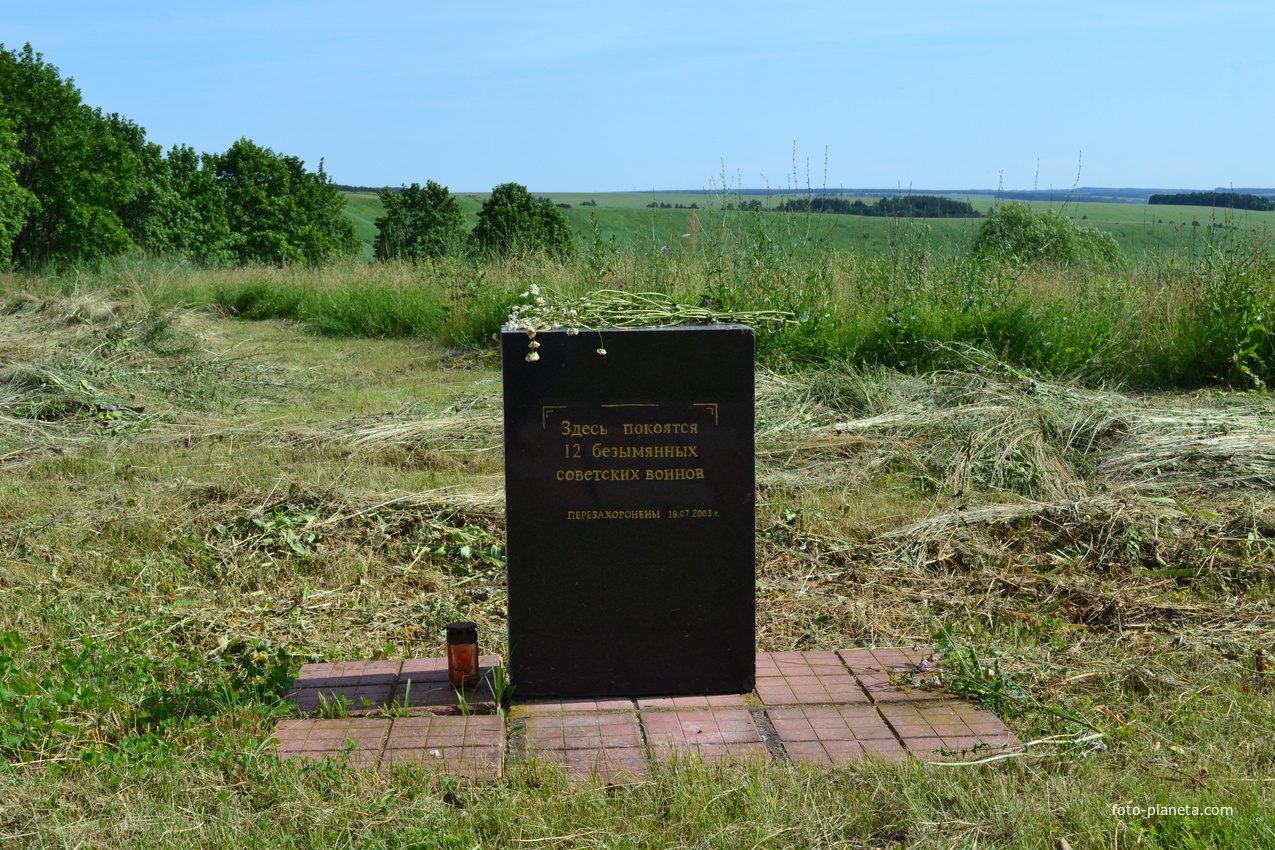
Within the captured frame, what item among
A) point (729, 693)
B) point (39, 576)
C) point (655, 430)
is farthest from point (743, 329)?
point (39, 576)

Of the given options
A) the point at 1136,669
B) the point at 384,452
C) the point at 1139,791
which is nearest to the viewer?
the point at 1139,791

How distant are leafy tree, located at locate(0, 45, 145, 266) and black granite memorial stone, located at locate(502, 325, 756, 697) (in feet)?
105

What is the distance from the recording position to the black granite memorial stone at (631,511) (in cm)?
319

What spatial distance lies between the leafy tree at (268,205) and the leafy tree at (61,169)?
1465 cm

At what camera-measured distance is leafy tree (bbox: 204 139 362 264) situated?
2007 inches

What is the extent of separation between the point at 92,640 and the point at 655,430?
90.1 inches

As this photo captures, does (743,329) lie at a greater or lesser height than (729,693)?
greater

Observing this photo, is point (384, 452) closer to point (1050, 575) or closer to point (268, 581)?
point (268, 581)

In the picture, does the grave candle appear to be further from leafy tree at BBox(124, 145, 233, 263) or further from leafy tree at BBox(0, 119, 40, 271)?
leafy tree at BBox(124, 145, 233, 263)

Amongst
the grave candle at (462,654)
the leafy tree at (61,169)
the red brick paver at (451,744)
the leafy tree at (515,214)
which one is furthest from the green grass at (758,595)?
the leafy tree at (515,214)

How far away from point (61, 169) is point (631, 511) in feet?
115

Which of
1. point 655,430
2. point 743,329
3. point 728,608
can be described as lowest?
point 728,608

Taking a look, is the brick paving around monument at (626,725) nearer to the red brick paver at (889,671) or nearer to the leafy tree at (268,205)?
the red brick paver at (889,671)

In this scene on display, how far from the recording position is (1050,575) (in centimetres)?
460
